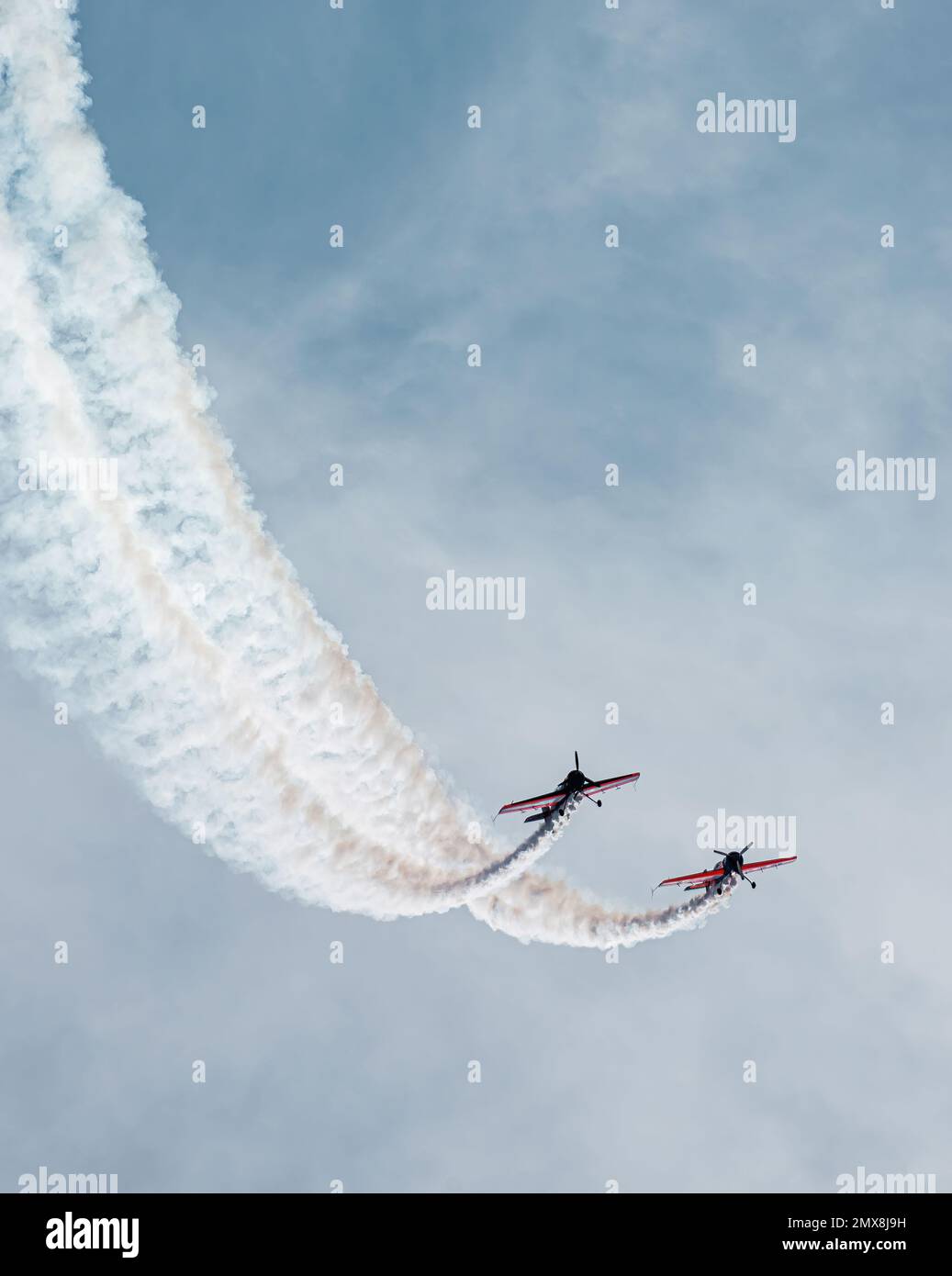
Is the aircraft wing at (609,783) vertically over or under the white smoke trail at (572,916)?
over

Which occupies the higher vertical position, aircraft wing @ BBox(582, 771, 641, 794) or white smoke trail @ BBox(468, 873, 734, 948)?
aircraft wing @ BBox(582, 771, 641, 794)

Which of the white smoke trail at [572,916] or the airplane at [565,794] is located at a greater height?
the airplane at [565,794]

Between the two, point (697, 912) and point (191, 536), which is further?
point (697, 912)
